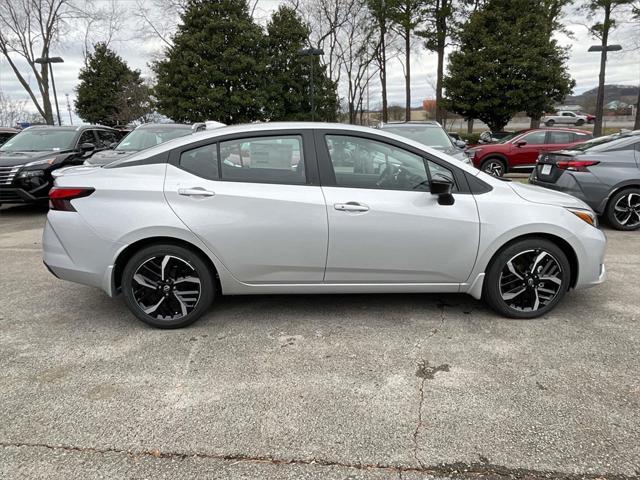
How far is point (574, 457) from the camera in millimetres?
2137

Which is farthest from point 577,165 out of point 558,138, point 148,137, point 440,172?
point 148,137

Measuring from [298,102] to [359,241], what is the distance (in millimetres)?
23616

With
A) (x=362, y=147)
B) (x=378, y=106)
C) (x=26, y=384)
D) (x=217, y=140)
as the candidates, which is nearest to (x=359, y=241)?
(x=362, y=147)

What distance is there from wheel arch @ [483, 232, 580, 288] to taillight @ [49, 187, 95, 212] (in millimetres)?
3082

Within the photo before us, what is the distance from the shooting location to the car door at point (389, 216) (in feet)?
10.9

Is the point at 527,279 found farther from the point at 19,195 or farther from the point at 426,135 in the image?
the point at 19,195

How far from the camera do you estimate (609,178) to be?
6492 millimetres

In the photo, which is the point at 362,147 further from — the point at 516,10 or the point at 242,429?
the point at 516,10

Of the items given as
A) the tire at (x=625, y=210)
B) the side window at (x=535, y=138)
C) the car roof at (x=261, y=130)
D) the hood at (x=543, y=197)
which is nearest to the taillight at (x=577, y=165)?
the tire at (x=625, y=210)

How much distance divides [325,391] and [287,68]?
2509 cm

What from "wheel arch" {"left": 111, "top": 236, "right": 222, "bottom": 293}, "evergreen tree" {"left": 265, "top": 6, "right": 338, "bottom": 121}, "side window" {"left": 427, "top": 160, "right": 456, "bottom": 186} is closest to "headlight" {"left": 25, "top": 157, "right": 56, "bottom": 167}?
"wheel arch" {"left": 111, "top": 236, "right": 222, "bottom": 293}

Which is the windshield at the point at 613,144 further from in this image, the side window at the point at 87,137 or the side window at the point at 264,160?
the side window at the point at 87,137

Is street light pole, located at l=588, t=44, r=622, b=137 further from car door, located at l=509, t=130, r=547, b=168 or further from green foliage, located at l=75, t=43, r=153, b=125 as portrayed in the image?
green foliage, located at l=75, t=43, r=153, b=125

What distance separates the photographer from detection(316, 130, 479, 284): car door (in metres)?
3.33
